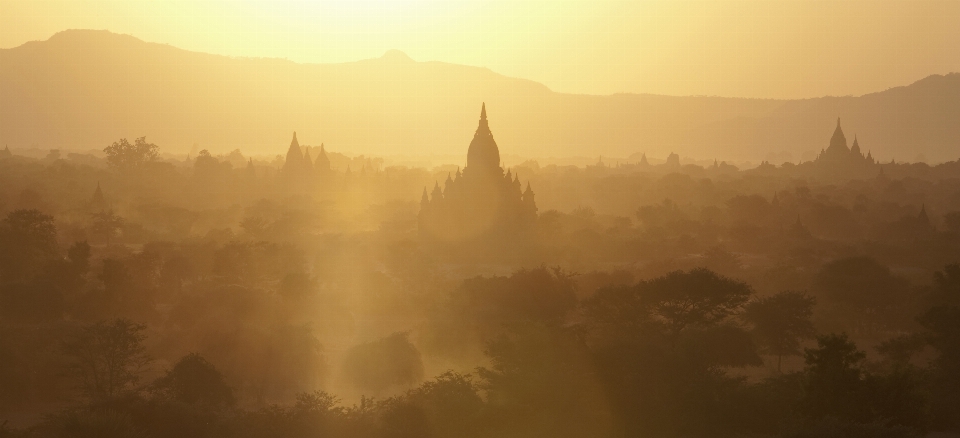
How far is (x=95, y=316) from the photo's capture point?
90.6 ft

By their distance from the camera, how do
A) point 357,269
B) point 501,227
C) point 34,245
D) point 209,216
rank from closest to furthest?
point 34,245 → point 357,269 → point 501,227 → point 209,216

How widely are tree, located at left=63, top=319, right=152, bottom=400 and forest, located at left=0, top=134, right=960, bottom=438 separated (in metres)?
0.09

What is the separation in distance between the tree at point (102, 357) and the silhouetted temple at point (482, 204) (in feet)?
70.2

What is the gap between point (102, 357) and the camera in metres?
21.8

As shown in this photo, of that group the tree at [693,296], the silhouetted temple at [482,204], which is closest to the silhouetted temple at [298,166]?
the silhouetted temple at [482,204]

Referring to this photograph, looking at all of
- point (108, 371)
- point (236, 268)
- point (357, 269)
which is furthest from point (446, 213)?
point (108, 371)

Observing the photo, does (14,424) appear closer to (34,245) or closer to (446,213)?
(34,245)

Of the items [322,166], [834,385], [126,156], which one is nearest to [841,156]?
[322,166]

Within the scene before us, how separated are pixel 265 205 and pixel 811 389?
44.7 metres

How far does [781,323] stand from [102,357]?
19089 millimetres

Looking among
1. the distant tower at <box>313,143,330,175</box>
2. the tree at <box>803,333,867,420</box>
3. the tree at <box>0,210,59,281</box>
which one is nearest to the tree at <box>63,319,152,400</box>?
the tree at <box>0,210,59,281</box>

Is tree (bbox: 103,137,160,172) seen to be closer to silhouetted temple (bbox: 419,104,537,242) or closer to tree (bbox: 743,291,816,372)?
silhouetted temple (bbox: 419,104,537,242)

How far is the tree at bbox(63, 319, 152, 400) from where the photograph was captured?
67.9 feet

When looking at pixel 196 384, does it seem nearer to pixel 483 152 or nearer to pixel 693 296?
pixel 693 296
